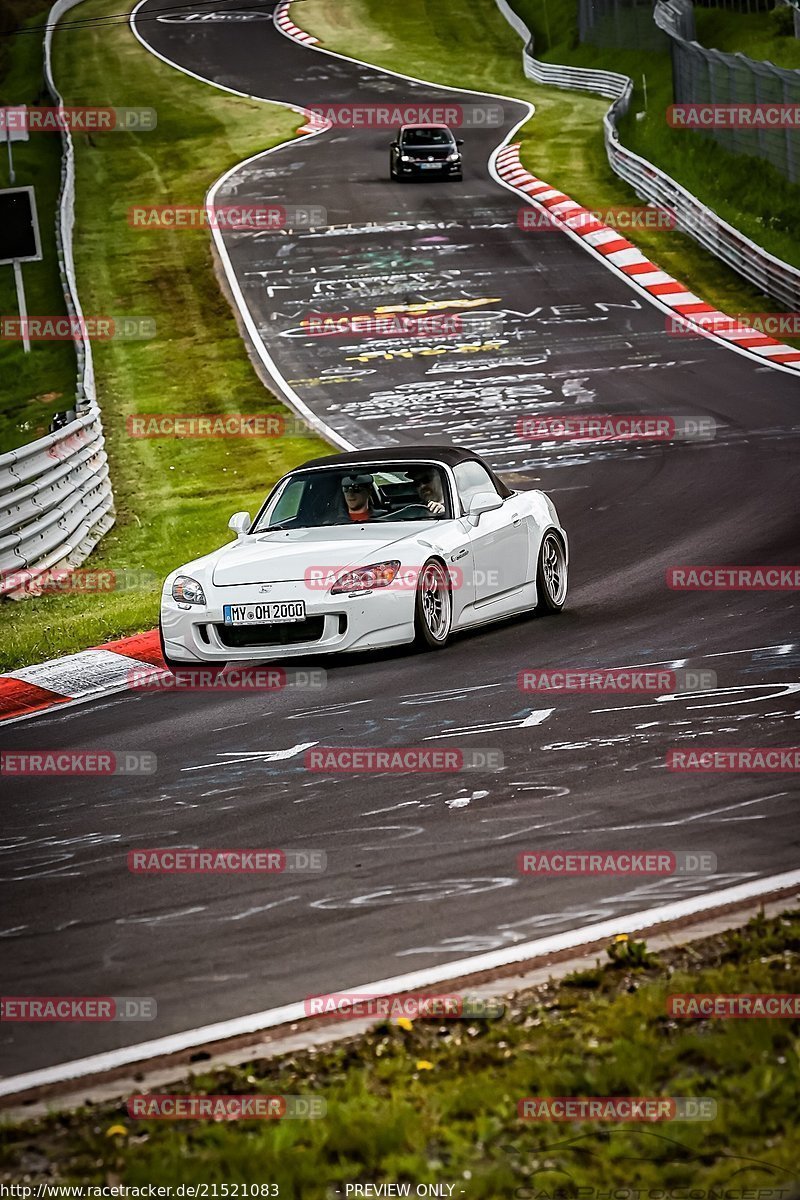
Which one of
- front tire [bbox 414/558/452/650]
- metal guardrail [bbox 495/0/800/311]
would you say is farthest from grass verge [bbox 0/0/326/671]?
metal guardrail [bbox 495/0/800/311]

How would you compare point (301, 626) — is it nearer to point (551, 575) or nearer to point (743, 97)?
point (551, 575)

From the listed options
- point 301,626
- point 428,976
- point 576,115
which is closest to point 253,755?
point 301,626

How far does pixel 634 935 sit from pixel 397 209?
34662 mm

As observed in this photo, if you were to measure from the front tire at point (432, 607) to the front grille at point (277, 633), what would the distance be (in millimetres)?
678

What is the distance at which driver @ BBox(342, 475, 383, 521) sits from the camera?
12586mm

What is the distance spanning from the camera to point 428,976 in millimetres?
5832

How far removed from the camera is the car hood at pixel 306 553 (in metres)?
11.6

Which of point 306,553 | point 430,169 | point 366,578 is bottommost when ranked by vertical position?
point 366,578

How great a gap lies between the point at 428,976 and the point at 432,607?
6.14 metres

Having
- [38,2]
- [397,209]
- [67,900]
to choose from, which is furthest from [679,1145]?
[38,2]

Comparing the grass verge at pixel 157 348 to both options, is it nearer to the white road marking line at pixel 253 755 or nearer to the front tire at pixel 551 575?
the front tire at pixel 551 575

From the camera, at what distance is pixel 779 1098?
4.46 metres

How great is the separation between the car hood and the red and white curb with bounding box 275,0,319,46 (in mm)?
55388

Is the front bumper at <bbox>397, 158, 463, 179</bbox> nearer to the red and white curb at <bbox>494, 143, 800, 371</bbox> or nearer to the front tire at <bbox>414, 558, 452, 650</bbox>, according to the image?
the red and white curb at <bbox>494, 143, 800, 371</bbox>
